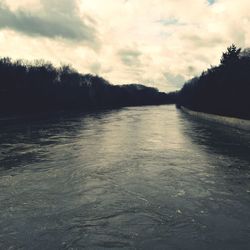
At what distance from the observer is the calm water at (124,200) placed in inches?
460

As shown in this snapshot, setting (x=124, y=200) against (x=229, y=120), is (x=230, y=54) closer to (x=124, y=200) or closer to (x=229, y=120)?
(x=229, y=120)

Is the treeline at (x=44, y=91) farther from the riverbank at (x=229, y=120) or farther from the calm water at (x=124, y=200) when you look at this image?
the calm water at (x=124, y=200)

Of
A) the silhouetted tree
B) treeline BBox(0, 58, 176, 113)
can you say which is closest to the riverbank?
the silhouetted tree

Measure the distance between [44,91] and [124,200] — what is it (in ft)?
318

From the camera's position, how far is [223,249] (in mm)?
10875

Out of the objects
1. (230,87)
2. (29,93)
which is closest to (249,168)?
(230,87)

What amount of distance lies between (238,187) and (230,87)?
1872 inches

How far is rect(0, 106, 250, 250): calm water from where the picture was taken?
38.3ft

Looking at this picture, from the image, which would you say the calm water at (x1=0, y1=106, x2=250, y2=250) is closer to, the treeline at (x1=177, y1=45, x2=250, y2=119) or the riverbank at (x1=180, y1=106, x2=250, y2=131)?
the riverbank at (x1=180, y1=106, x2=250, y2=131)

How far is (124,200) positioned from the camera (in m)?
15.6

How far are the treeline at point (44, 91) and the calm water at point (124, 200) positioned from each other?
6149 centimetres

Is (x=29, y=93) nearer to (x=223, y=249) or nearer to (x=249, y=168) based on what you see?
(x=249, y=168)

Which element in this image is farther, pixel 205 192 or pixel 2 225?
pixel 205 192

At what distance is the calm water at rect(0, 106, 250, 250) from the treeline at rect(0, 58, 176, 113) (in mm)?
61487
